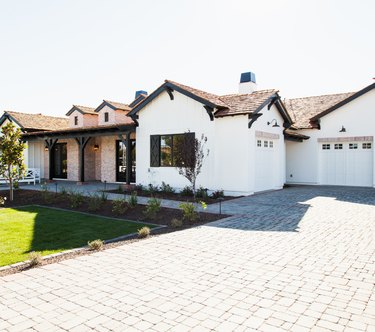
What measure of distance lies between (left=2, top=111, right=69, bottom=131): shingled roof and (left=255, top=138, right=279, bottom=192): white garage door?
19.1 m

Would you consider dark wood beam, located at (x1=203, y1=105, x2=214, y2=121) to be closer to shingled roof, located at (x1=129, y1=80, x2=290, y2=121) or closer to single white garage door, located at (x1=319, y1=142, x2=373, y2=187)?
shingled roof, located at (x1=129, y1=80, x2=290, y2=121)

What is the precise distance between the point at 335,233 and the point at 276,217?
2198mm

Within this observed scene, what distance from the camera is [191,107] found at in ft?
54.4

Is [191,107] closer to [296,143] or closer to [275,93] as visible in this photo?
[275,93]

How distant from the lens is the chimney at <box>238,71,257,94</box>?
20375 mm

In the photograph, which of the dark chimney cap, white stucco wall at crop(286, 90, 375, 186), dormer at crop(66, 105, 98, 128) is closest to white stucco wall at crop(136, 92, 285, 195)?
the dark chimney cap

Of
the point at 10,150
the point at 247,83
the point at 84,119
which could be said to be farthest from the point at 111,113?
the point at 247,83

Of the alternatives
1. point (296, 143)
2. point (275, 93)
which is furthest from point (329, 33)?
point (296, 143)

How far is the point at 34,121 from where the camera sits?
2867cm

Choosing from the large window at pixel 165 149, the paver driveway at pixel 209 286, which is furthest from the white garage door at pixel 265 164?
the paver driveway at pixel 209 286

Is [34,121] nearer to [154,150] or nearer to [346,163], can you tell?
[154,150]

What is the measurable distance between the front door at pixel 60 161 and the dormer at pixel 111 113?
4148 millimetres

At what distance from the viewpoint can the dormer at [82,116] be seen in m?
25.2

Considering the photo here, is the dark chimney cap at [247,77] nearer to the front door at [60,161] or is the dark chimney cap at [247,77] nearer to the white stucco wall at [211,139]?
the white stucco wall at [211,139]
